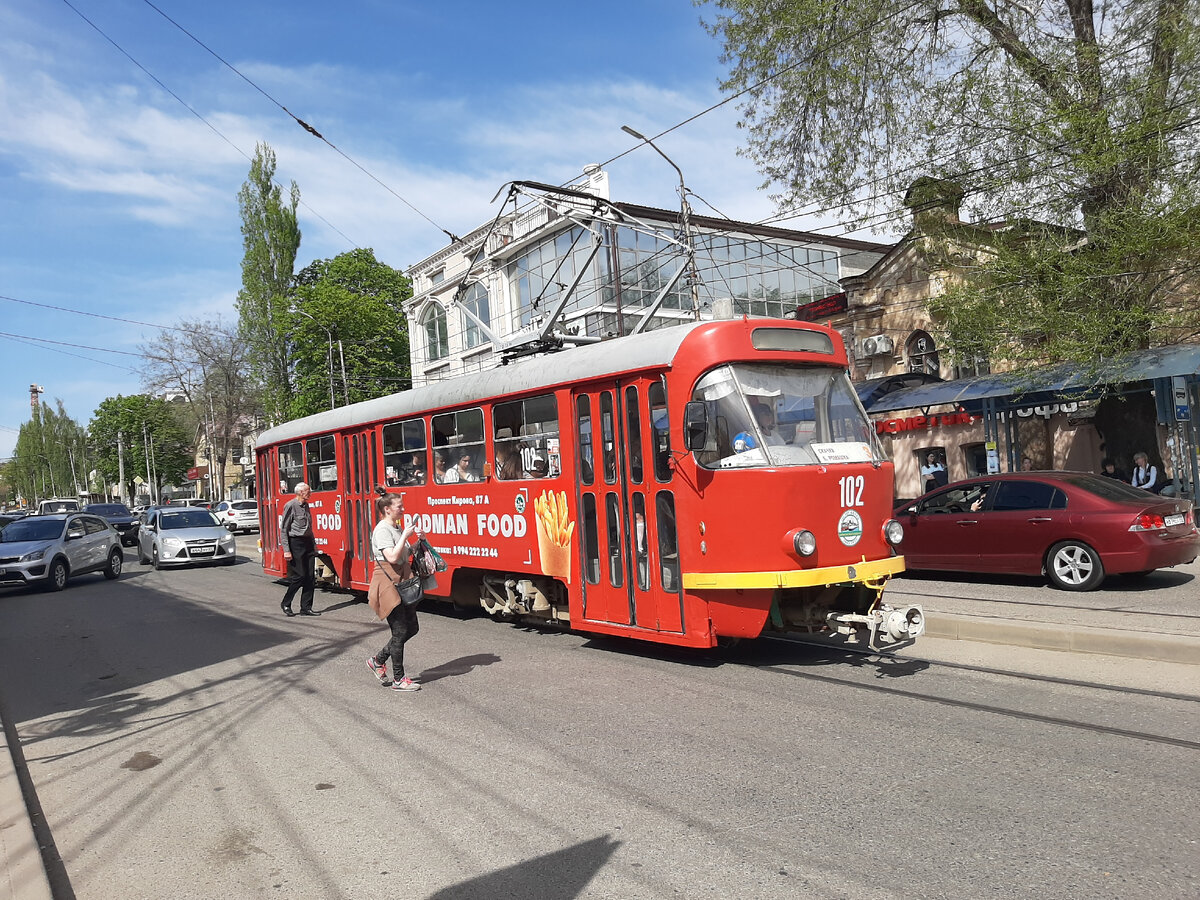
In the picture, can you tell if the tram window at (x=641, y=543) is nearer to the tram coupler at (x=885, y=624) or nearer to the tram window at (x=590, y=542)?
the tram window at (x=590, y=542)

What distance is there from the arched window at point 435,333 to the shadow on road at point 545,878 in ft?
141

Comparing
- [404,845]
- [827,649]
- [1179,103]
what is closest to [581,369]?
[827,649]

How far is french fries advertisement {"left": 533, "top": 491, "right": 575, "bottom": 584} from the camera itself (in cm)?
888

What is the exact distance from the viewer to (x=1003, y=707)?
6266 millimetres

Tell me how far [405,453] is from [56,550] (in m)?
11.8

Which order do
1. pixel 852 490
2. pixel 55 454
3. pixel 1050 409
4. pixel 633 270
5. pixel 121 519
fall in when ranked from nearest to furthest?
pixel 852 490
pixel 1050 409
pixel 633 270
pixel 121 519
pixel 55 454

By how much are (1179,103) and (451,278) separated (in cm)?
3571

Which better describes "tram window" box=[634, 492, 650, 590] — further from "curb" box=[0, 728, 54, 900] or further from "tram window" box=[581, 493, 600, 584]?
"curb" box=[0, 728, 54, 900]

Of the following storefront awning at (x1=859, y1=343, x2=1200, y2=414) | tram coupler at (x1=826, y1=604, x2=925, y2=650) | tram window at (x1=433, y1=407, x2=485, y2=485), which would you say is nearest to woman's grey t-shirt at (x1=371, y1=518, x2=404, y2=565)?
tram window at (x1=433, y1=407, x2=485, y2=485)

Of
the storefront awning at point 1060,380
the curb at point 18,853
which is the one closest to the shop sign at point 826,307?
the storefront awning at point 1060,380

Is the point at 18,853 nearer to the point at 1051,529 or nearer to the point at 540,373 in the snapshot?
the point at 540,373

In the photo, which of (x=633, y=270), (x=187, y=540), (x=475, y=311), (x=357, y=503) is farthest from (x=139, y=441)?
(x=357, y=503)

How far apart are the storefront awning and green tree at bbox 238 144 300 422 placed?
119 ft

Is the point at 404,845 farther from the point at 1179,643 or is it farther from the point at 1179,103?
the point at 1179,103
